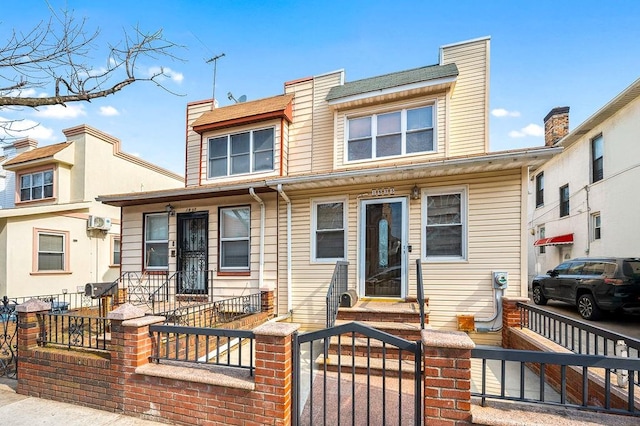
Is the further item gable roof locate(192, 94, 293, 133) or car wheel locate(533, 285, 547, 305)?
car wheel locate(533, 285, 547, 305)

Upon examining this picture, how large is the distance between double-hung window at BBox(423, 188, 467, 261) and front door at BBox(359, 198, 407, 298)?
46cm

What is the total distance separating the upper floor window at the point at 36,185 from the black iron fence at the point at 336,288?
12115mm

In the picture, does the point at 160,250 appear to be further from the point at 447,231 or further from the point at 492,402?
the point at 492,402

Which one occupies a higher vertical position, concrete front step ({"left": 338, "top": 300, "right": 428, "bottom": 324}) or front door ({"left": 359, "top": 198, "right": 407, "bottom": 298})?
front door ({"left": 359, "top": 198, "right": 407, "bottom": 298})

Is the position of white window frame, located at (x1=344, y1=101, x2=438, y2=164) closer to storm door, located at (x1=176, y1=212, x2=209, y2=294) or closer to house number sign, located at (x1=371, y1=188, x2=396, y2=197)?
house number sign, located at (x1=371, y1=188, x2=396, y2=197)

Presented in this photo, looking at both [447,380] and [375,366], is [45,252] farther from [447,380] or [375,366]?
[447,380]

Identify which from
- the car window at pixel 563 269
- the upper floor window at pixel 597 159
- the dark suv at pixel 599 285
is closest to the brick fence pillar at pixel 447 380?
the dark suv at pixel 599 285

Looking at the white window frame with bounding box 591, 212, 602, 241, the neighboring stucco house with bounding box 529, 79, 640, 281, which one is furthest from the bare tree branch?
the white window frame with bounding box 591, 212, 602, 241

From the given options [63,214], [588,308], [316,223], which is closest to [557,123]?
[588,308]

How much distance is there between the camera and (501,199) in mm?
5500

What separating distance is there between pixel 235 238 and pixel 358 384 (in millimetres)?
4502

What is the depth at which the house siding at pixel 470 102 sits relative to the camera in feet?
21.5

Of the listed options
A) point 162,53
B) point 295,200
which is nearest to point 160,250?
point 295,200

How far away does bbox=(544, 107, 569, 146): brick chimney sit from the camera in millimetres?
13008
